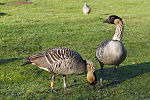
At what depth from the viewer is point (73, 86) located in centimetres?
973

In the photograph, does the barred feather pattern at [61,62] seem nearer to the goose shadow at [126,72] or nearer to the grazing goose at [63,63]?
the grazing goose at [63,63]

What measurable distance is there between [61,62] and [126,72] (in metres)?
4.55

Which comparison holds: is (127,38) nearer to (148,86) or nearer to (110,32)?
(110,32)

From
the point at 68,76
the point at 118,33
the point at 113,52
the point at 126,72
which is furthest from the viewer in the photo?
the point at 126,72

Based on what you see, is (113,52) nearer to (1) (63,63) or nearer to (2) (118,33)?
(2) (118,33)

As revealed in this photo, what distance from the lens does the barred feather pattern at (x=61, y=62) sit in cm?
847

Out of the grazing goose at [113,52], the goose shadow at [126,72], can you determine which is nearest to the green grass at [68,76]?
the goose shadow at [126,72]

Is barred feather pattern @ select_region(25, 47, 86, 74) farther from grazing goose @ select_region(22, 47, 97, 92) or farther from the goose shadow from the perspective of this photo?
the goose shadow

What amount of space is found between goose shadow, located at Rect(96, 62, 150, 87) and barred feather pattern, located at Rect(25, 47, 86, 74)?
2.06 metres

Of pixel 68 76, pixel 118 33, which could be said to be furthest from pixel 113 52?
pixel 68 76

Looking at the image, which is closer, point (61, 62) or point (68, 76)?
point (61, 62)

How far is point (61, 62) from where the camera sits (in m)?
8.46

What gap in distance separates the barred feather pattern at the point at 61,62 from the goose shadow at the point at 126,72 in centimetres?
206

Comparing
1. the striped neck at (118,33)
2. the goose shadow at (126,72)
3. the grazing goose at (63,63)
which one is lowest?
the goose shadow at (126,72)
